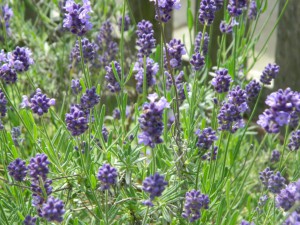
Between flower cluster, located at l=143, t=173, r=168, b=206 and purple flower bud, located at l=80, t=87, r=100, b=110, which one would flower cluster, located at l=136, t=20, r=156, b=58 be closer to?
purple flower bud, located at l=80, t=87, r=100, b=110

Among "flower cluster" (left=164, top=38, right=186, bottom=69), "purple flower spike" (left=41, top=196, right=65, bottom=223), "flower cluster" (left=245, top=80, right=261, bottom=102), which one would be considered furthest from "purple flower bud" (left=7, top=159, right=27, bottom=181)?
"flower cluster" (left=245, top=80, right=261, bottom=102)

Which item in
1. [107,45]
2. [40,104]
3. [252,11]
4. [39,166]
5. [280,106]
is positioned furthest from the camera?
[107,45]

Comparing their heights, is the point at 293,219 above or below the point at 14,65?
below

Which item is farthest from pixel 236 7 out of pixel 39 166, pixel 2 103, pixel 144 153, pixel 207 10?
pixel 39 166

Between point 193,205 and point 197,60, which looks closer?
point 193,205

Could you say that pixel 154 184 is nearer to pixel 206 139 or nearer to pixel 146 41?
pixel 206 139

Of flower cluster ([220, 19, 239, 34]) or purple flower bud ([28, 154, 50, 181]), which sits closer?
purple flower bud ([28, 154, 50, 181])

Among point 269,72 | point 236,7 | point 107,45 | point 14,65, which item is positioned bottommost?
point 107,45

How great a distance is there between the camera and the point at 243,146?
385 cm

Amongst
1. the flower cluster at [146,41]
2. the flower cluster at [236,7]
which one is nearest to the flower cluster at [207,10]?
the flower cluster at [236,7]

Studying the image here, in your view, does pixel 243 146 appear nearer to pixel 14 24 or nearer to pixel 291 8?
pixel 291 8

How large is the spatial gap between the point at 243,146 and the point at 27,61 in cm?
189

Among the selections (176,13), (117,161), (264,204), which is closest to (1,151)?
(117,161)

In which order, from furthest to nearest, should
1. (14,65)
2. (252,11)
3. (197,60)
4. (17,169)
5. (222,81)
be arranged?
(252,11)
(197,60)
(14,65)
(222,81)
(17,169)
